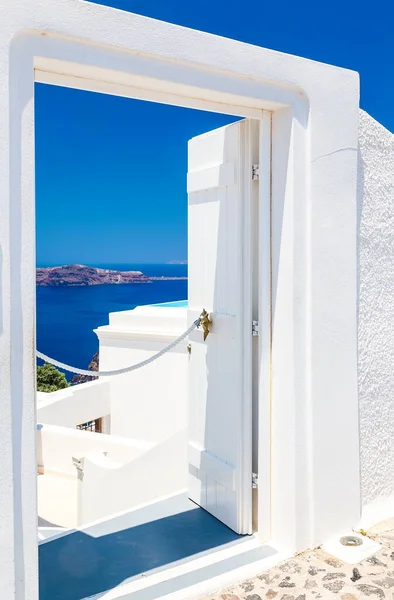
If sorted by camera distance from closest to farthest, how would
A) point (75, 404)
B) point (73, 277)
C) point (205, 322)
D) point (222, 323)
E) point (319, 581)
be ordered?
point (319, 581), point (222, 323), point (205, 322), point (75, 404), point (73, 277)

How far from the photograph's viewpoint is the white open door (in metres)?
3.74

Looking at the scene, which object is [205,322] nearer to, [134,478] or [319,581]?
[319,581]

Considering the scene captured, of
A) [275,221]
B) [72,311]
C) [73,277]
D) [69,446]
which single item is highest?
[73,277]

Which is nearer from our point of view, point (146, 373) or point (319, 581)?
point (319, 581)

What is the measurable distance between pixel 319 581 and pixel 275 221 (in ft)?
6.92

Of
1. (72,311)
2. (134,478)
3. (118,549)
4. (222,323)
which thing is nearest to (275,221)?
(222,323)

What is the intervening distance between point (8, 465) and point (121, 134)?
46.7 meters

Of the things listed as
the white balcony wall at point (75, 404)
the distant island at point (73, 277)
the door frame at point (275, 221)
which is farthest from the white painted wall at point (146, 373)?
the distant island at point (73, 277)

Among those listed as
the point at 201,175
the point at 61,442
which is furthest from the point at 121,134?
the point at 201,175

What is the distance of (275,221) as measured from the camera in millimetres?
3520

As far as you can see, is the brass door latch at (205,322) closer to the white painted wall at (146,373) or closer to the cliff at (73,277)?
the white painted wall at (146,373)

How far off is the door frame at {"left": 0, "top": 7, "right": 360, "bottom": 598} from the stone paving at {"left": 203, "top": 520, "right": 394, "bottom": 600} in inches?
7.1

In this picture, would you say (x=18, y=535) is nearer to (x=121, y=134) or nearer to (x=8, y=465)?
(x=8, y=465)

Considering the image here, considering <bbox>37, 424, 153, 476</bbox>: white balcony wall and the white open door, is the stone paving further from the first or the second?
<bbox>37, 424, 153, 476</bbox>: white balcony wall
